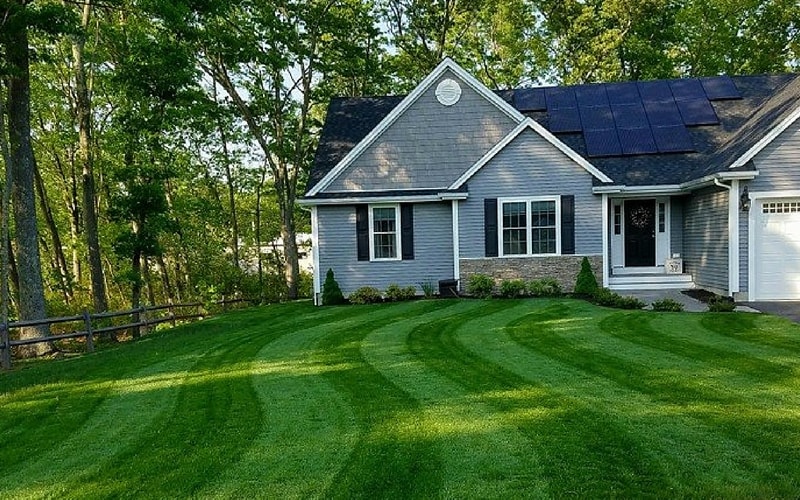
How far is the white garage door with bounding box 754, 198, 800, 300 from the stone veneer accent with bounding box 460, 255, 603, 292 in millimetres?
3600

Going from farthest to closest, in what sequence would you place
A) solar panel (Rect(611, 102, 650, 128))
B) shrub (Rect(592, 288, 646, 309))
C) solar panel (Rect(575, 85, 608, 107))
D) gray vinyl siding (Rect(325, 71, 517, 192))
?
solar panel (Rect(575, 85, 608, 107)) < solar panel (Rect(611, 102, 650, 128)) < gray vinyl siding (Rect(325, 71, 517, 192)) < shrub (Rect(592, 288, 646, 309))

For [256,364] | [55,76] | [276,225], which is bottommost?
[256,364]

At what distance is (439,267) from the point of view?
16.1 m

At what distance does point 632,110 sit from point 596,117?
1163 millimetres

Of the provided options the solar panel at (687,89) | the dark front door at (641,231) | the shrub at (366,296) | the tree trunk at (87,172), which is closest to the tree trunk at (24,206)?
the tree trunk at (87,172)

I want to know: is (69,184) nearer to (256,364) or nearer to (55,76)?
(55,76)

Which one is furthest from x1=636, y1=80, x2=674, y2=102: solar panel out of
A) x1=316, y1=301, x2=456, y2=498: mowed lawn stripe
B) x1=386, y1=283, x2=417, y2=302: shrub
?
x1=316, y1=301, x2=456, y2=498: mowed lawn stripe

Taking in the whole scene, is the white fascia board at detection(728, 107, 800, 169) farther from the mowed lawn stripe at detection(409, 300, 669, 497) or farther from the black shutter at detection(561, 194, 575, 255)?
the mowed lawn stripe at detection(409, 300, 669, 497)

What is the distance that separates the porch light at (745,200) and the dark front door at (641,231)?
347cm

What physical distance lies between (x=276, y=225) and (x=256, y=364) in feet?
71.1

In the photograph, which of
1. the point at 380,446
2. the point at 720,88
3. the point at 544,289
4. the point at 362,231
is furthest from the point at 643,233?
the point at 380,446

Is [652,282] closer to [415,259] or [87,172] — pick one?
[415,259]

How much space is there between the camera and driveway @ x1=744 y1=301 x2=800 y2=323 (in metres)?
10.6

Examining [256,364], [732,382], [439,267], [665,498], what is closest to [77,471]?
[256,364]
